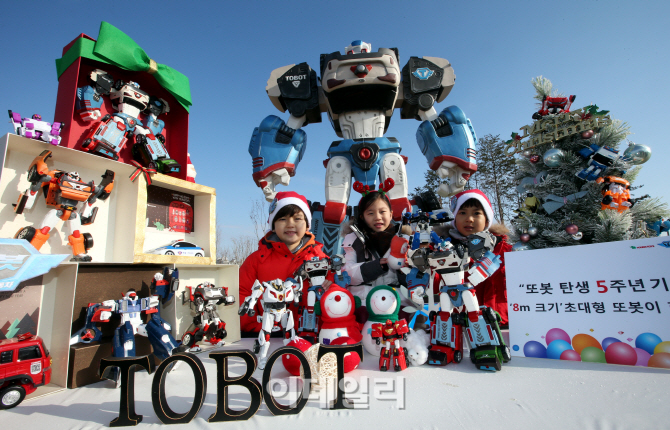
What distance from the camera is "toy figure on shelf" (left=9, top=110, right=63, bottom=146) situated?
212cm

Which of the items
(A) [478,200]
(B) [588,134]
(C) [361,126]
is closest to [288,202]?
(A) [478,200]

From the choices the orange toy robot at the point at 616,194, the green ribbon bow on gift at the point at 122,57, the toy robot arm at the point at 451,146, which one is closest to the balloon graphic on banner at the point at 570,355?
the toy robot arm at the point at 451,146

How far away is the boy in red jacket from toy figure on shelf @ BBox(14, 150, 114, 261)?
126cm

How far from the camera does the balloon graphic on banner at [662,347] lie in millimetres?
1829

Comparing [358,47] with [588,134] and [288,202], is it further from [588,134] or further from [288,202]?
[588,134]

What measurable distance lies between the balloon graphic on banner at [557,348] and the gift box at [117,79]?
11.7 ft

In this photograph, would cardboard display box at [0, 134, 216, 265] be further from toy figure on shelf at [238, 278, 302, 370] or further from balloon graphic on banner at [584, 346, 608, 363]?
balloon graphic on banner at [584, 346, 608, 363]

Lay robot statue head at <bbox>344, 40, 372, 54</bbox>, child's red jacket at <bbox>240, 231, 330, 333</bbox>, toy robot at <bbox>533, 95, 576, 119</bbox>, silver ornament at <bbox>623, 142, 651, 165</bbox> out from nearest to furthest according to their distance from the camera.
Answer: child's red jacket at <bbox>240, 231, 330, 333</bbox>, robot statue head at <bbox>344, 40, 372, 54</bbox>, silver ornament at <bbox>623, 142, 651, 165</bbox>, toy robot at <bbox>533, 95, 576, 119</bbox>

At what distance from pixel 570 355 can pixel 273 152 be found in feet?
11.4

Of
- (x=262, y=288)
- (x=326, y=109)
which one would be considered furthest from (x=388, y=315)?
(x=326, y=109)

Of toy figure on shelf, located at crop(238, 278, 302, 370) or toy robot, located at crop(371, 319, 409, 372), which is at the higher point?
toy figure on shelf, located at crop(238, 278, 302, 370)

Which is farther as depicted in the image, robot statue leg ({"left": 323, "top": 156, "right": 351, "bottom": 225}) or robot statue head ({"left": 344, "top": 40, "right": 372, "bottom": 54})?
robot statue head ({"left": 344, "top": 40, "right": 372, "bottom": 54})

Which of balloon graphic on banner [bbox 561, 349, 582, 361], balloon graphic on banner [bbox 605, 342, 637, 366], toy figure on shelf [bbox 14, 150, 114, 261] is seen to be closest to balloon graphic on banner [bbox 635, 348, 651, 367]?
balloon graphic on banner [bbox 605, 342, 637, 366]

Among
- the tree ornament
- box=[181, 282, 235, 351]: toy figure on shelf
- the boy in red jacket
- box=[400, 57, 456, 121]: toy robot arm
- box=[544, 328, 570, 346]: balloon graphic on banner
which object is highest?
box=[400, 57, 456, 121]: toy robot arm
